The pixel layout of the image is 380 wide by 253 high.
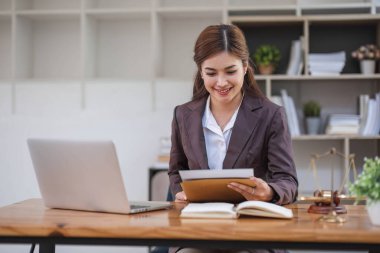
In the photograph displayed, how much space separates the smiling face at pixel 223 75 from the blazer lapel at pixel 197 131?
0.40 feet

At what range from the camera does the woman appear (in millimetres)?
2318

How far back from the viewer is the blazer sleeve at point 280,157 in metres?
2.24

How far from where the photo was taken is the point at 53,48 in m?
4.73

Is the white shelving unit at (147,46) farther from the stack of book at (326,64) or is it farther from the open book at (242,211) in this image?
the open book at (242,211)

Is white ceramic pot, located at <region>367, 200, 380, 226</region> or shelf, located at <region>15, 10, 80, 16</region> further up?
shelf, located at <region>15, 10, 80, 16</region>

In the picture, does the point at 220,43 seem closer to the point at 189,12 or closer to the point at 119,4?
the point at 189,12

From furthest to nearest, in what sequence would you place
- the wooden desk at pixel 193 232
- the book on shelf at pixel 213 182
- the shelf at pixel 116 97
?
the shelf at pixel 116 97 < the book on shelf at pixel 213 182 < the wooden desk at pixel 193 232

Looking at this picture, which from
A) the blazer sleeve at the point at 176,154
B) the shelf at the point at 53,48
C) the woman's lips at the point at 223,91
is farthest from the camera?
the shelf at the point at 53,48

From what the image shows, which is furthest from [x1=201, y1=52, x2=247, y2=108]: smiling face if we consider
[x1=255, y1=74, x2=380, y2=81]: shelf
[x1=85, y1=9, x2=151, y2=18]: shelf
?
[x1=85, y1=9, x2=151, y2=18]: shelf

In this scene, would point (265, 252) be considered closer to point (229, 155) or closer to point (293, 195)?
point (293, 195)

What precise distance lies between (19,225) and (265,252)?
2.60 feet

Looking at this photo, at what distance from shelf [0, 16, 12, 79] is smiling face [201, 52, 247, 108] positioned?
2799 mm

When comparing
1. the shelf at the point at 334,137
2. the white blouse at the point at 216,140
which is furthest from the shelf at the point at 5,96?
the white blouse at the point at 216,140

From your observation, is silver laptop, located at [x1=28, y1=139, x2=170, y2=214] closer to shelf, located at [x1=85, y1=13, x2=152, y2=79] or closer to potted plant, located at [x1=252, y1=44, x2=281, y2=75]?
potted plant, located at [x1=252, y1=44, x2=281, y2=75]
